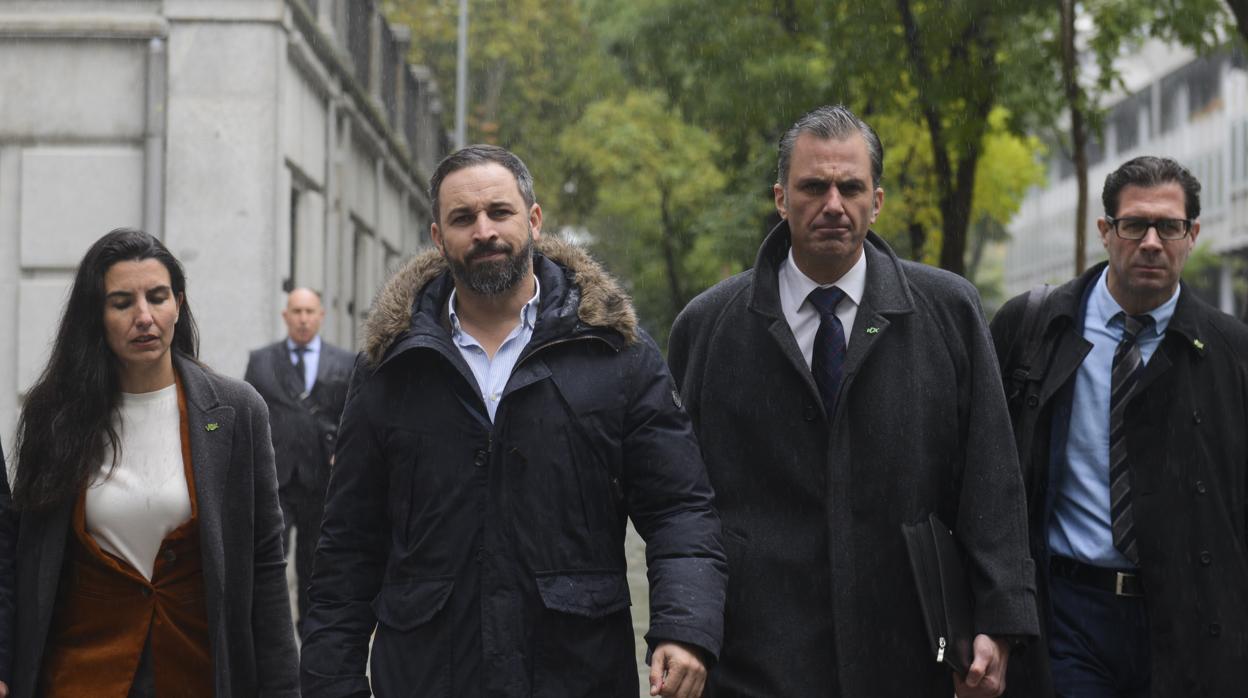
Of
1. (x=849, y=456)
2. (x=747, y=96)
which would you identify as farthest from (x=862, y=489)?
(x=747, y=96)

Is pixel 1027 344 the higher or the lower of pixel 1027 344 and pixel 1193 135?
the lower

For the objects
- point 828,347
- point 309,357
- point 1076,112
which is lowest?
point 828,347

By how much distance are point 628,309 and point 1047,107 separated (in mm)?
12037

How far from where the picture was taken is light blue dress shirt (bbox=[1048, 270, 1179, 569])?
512 cm

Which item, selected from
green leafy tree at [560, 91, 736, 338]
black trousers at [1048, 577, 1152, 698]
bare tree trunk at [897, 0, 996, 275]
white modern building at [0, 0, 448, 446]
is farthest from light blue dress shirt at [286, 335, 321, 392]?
green leafy tree at [560, 91, 736, 338]

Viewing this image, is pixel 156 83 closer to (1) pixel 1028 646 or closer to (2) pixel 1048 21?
(2) pixel 1048 21

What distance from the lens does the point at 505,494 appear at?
434 centimetres

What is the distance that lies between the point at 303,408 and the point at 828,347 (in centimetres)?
631

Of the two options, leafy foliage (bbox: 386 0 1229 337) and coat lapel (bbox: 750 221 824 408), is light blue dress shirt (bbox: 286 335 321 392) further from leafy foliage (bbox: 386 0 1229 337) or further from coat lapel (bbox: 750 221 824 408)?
coat lapel (bbox: 750 221 824 408)

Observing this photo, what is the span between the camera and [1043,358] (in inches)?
210

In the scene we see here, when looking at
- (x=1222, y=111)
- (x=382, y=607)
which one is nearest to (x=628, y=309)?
(x=382, y=607)

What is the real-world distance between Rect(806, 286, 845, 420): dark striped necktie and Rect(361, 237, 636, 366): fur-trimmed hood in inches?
22.6

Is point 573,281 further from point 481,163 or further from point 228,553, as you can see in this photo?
point 228,553

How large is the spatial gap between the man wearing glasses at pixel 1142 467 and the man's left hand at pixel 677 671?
1350 mm
